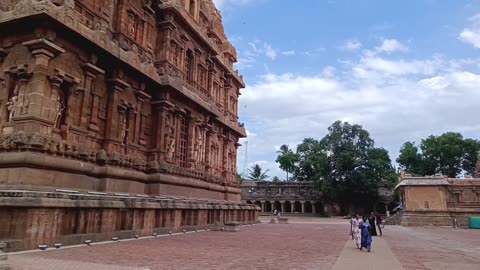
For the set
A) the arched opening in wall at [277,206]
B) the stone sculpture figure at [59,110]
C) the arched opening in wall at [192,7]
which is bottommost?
the arched opening in wall at [277,206]

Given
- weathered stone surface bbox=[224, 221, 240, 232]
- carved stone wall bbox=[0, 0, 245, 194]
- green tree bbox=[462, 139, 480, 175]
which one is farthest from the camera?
green tree bbox=[462, 139, 480, 175]

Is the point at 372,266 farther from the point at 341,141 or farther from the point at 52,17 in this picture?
the point at 341,141

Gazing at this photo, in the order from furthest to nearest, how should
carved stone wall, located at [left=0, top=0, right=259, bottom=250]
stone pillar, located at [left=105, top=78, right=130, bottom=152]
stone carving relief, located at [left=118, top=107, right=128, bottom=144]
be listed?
1. stone carving relief, located at [left=118, top=107, right=128, bottom=144]
2. stone pillar, located at [left=105, top=78, right=130, bottom=152]
3. carved stone wall, located at [left=0, top=0, right=259, bottom=250]

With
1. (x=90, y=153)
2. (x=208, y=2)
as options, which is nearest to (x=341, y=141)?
(x=208, y=2)

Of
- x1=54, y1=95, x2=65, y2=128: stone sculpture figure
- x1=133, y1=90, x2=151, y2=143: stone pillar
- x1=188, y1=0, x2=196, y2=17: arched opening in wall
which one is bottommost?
x1=54, y1=95, x2=65, y2=128: stone sculpture figure

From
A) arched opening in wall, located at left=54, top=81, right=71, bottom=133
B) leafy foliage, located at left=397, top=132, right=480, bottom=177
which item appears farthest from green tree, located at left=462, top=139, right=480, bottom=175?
arched opening in wall, located at left=54, top=81, right=71, bottom=133

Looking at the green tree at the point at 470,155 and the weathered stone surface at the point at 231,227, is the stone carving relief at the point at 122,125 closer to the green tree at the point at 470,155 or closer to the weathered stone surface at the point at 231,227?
the weathered stone surface at the point at 231,227

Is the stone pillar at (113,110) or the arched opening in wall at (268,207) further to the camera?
the arched opening in wall at (268,207)

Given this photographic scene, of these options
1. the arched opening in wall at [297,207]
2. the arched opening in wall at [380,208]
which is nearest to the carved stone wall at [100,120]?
the arched opening in wall at [297,207]

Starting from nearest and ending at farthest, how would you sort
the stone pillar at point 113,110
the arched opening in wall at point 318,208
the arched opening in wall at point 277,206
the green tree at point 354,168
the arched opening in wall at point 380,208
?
the stone pillar at point 113,110 < the green tree at point 354,168 < the arched opening in wall at point 380,208 < the arched opening in wall at point 318,208 < the arched opening in wall at point 277,206

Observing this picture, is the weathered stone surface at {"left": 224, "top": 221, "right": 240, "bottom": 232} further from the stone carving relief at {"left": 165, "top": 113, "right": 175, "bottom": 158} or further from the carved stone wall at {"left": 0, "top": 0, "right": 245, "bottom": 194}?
the stone carving relief at {"left": 165, "top": 113, "right": 175, "bottom": 158}

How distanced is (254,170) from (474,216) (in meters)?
49.3

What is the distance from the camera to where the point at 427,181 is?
35.5 meters

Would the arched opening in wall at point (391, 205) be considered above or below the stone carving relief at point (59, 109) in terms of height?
below
